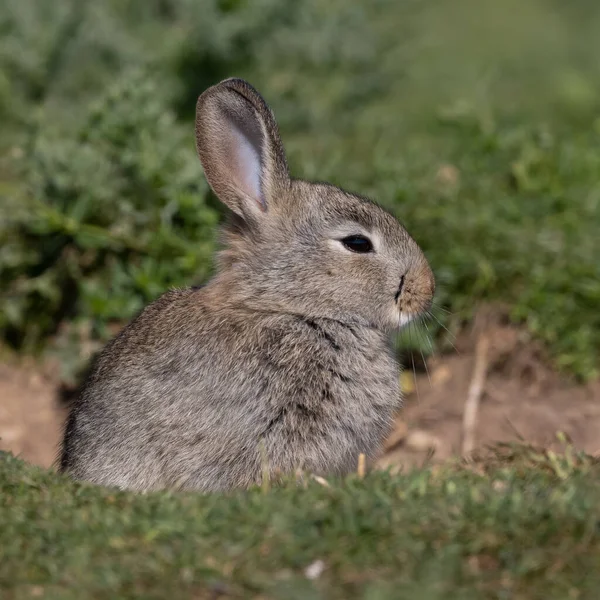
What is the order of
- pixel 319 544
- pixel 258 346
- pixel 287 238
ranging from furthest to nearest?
pixel 287 238
pixel 258 346
pixel 319 544

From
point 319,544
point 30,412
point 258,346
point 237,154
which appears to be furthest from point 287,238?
point 30,412

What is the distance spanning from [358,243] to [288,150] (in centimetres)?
266

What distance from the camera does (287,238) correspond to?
4.91 meters

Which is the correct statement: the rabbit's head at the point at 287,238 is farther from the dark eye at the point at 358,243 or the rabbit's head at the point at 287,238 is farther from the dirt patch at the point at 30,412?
the dirt patch at the point at 30,412

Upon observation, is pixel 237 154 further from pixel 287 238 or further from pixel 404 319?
pixel 404 319

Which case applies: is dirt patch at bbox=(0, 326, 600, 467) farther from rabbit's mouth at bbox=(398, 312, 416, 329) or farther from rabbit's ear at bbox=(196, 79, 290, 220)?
rabbit's ear at bbox=(196, 79, 290, 220)

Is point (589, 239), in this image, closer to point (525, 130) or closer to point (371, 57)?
point (525, 130)

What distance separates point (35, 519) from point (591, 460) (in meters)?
2.13

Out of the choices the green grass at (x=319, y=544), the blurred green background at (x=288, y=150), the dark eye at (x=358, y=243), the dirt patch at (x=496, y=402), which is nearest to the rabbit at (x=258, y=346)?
the dark eye at (x=358, y=243)

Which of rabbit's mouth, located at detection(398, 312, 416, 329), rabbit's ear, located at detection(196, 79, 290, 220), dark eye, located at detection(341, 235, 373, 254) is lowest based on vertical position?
rabbit's mouth, located at detection(398, 312, 416, 329)

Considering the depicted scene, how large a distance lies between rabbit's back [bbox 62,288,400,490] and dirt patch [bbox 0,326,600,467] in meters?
1.66

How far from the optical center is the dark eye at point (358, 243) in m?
4.95

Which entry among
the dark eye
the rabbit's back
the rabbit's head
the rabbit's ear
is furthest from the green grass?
the rabbit's ear

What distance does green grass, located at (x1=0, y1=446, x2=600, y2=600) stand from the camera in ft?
10.2
